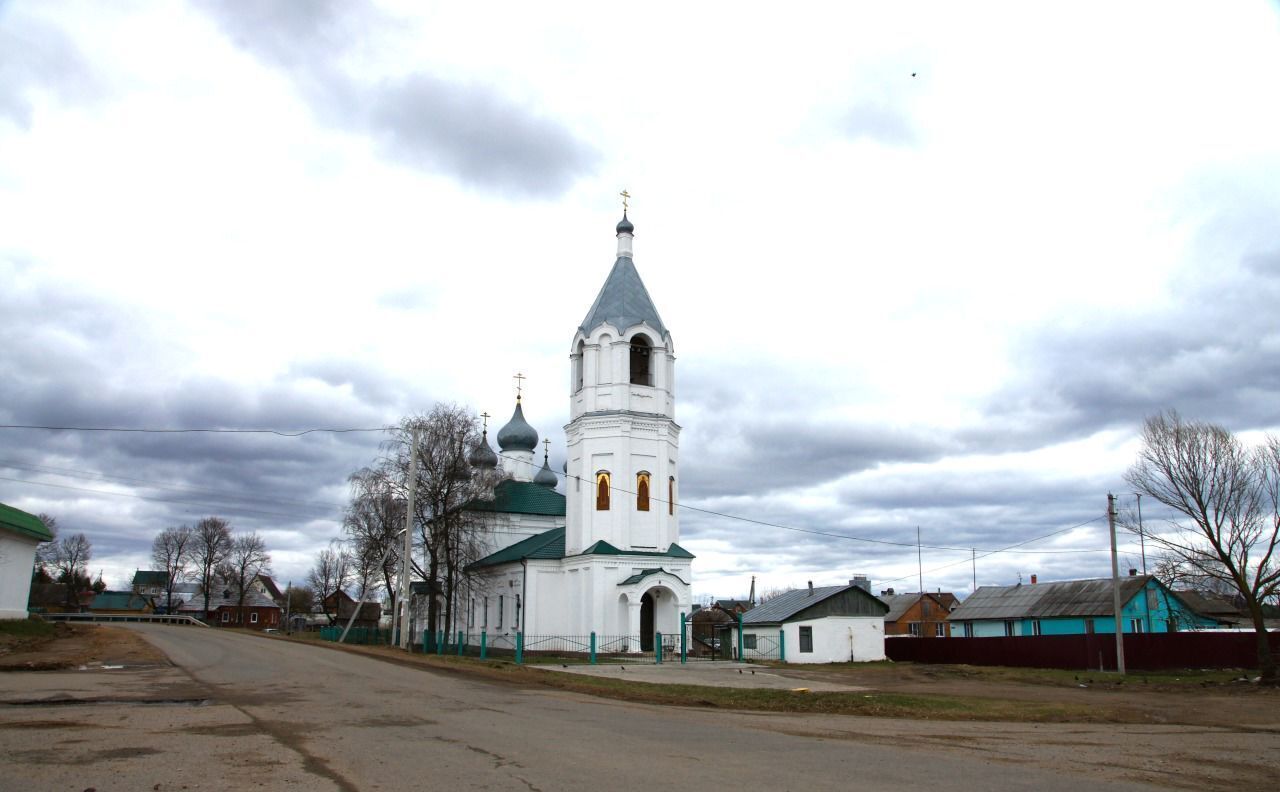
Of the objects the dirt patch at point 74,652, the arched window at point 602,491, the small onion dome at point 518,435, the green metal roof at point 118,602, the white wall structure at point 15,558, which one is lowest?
the green metal roof at point 118,602

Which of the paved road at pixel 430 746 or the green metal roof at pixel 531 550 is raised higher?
the green metal roof at pixel 531 550

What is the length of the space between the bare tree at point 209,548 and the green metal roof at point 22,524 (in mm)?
53357

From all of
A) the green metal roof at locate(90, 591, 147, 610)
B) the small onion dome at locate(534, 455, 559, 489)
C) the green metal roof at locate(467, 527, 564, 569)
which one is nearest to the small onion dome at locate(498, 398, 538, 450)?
the small onion dome at locate(534, 455, 559, 489)

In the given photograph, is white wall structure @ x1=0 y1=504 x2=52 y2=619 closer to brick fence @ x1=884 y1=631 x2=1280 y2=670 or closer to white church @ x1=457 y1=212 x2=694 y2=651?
white church @ x1=457 y1=212 x2=694 y2=651

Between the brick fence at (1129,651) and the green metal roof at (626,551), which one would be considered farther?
the green metal roof at (626,551)

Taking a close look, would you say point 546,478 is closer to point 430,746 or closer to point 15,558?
point 15,558

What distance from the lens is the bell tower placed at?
41281mm

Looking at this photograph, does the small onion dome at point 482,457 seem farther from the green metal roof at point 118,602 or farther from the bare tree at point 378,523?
the green metal roof at point 118,602

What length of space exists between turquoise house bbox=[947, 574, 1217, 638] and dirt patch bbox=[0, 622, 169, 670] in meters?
41.0

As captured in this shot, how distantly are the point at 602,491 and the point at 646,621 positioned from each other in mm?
5961

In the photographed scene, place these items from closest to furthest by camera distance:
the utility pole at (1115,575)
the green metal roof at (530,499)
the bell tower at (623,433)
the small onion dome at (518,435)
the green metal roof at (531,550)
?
the utility pole at (1115,575) < the bell tower at (623,433) < the green metal roof at (531,550) < the green metal roof at (530,499) < the small onion dome at (518,435)

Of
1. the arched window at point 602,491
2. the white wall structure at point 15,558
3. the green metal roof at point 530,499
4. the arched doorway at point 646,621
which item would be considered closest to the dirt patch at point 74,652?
the white wall structure at point 15,558

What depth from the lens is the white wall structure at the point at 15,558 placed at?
33.8 metres

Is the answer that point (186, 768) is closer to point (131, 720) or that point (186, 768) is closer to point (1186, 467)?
point (131, 720)
